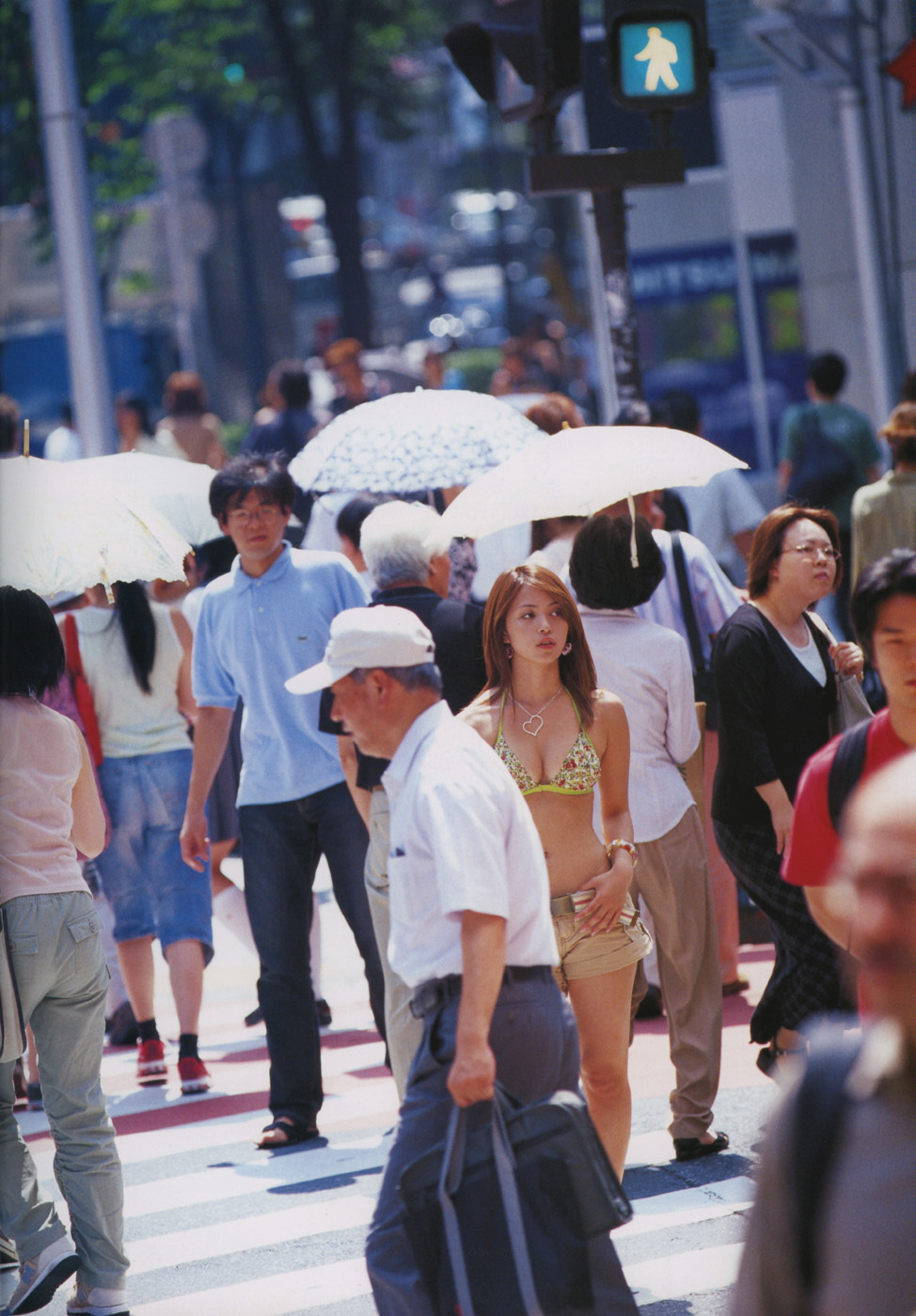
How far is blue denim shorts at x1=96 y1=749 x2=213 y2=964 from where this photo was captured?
7.61m

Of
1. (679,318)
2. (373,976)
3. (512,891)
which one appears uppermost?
(679,318)

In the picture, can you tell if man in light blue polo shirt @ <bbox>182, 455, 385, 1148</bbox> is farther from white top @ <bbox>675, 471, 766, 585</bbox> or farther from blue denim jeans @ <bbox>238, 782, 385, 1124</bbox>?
white top @ <bbox>675, 471, 766, 585</bbox>

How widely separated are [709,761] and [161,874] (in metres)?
2.30

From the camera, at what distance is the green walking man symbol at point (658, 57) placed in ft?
25.2

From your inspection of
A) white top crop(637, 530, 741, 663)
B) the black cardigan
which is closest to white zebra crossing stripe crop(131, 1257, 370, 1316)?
the black cardigan

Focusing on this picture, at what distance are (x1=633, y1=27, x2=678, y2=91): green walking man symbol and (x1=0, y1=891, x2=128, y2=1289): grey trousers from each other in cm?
435

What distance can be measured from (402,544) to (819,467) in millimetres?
5701

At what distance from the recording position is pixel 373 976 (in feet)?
21.1

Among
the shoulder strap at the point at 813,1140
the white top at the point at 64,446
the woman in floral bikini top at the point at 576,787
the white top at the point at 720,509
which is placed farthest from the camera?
the white top at the point at 64,446

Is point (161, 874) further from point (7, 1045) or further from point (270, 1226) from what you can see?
point (7, 1045)

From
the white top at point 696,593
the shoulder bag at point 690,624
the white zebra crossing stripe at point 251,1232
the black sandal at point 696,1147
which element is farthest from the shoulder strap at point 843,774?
the white top at point 696,593

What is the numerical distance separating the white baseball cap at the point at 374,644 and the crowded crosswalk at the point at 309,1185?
1912 mm

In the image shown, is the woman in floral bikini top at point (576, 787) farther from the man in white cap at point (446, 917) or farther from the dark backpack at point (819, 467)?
the dark backpack at point (819, 467)

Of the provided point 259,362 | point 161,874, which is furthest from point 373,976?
point 259,362
